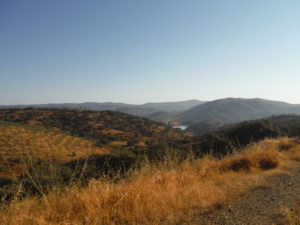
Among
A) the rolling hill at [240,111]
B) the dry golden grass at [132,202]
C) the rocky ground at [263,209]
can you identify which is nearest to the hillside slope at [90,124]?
the dry golden grass at [132,202]

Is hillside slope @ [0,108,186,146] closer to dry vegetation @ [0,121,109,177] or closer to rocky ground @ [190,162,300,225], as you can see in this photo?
dry vegetation @ [0,121,109,177]

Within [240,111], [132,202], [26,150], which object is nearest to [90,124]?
[26,150]

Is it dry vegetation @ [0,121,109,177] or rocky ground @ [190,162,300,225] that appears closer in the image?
rocky ground @ [190,162,300,225]

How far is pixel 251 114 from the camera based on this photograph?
146 meters

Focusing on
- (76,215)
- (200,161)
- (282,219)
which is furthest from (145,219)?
(200,161)

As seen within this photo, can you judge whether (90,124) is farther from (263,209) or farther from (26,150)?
(263,209)

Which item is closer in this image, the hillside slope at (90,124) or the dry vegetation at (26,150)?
the dry vegetation at (26,150)

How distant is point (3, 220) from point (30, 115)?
61.8m

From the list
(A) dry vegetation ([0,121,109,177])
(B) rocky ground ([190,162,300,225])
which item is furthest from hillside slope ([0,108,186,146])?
(B) rocky ground ([190,162,300,225])

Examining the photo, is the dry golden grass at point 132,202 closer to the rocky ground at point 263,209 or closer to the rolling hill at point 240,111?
the rocky ground at point 263,209

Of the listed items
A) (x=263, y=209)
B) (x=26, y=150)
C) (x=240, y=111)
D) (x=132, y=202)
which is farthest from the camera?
(x=240, y=111)

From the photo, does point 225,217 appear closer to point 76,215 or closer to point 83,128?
point 76,215

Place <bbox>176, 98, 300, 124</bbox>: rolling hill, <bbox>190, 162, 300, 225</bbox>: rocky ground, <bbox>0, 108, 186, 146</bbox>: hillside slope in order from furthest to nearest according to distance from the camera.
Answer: <bbox>176, 98, 300, 124</bbox>: rolling hill, <bbox>0, 108, 186, 146</bbox>: hillside slope, <bbox>190, 162, 300, 225</bbox>: rocky ground

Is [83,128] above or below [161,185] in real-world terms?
below
